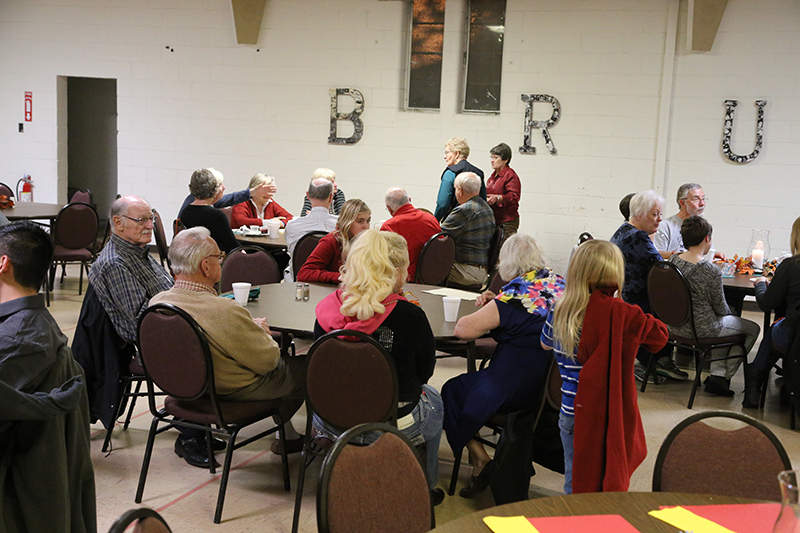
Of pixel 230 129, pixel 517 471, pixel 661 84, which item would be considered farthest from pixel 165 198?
pixel 517 471

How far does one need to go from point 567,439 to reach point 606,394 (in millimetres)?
316

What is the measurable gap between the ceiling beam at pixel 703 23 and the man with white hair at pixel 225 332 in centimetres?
591

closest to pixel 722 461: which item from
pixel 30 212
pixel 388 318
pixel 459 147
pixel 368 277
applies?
pixel 388 318

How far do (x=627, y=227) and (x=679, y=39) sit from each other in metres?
3.42

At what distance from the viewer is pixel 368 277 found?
115 inches

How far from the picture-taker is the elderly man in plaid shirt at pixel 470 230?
239 inches

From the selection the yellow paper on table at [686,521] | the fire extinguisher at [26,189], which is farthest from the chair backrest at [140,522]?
the fire extinguisher at [26,189]

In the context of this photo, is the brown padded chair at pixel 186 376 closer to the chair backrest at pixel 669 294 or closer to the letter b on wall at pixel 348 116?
the chair backrest at pixel 669 294

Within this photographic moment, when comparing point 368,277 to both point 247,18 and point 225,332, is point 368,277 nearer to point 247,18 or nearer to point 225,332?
point 225,332

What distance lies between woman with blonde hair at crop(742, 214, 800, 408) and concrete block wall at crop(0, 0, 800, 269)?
3143 mm

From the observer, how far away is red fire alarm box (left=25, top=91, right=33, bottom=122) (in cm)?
998

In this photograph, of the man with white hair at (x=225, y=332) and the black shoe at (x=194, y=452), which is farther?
the black shoe at (x=194, y=452)

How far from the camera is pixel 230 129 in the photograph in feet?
30.5

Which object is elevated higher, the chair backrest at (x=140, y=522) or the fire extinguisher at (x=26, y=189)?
the fire extinguisher at (x=26, y=189)
